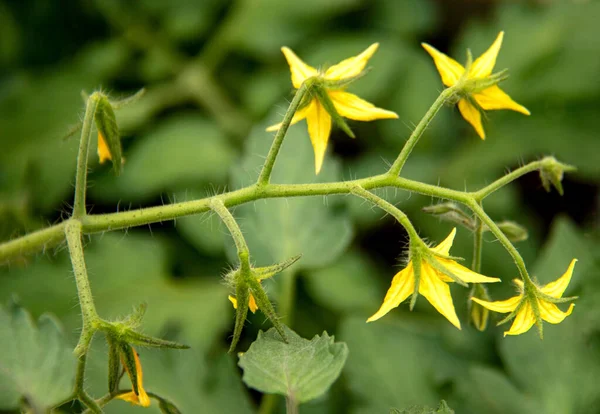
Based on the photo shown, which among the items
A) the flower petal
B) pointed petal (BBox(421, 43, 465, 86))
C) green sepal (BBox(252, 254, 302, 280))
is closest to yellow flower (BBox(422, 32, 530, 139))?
pointed petal (BBox(421, 43, 465, 86))

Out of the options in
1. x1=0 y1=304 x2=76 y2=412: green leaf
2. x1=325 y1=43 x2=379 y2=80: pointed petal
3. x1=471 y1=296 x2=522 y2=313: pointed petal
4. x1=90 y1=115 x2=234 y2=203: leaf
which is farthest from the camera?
x1=90 y1=115 x2=234 y2=203: leaf

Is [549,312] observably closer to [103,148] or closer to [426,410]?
[426,410]

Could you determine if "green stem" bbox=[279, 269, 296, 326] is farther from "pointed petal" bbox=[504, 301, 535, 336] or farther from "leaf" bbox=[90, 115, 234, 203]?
"pointed petal" bbox=[504, 301, 535, 336]

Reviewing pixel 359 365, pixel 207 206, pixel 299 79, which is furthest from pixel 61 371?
pixel 359 365

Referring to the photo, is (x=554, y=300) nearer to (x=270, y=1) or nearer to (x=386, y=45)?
(x=386, y=45)

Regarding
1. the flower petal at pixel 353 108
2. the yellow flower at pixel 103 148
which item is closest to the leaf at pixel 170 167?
the yellow flower at pixel 103 148

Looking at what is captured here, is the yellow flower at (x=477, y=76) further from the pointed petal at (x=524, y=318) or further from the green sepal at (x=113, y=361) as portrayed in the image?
the green sepal at (x=113, y=361)
